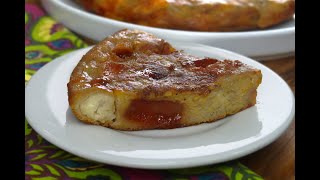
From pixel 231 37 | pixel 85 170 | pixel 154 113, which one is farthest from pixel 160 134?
pixel 231 37

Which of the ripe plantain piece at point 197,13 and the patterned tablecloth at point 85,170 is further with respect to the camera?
the ripe plantain piece at point 197,13

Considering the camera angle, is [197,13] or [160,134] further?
[197,13]

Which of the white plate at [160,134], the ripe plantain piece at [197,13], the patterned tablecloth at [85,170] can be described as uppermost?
the ripe plantain piece at [197,13]

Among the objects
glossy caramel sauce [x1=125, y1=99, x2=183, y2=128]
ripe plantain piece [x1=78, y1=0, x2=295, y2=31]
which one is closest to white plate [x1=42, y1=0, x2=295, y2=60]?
ripe plantain piece [x1=78, y1=0, x2=295, y2=31]

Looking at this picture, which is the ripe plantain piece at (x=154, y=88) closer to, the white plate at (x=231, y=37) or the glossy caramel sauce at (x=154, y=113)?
the glossy caramel sauce at (x=154, y=113)

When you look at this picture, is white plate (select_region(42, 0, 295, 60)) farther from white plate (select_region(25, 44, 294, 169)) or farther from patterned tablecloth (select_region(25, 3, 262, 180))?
patterned tablecloth (select_region(25, 3, 262, 180))

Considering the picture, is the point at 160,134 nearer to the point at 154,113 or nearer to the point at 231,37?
the point at 154,113

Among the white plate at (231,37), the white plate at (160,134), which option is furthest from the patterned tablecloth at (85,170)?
the white plate at (231,37)
